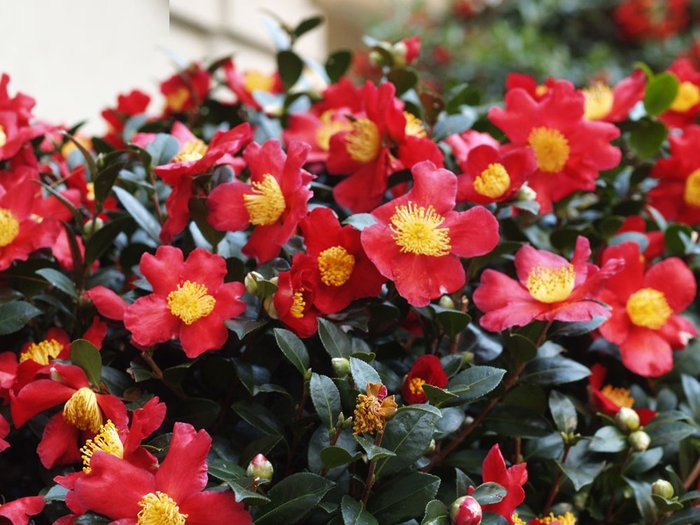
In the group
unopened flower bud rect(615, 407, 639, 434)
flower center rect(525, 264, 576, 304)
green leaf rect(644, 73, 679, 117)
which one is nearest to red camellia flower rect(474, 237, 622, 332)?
flower center rect(525, 264, 576, 304)

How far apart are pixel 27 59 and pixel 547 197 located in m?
1.10

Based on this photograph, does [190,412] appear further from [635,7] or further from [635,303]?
[635,7]

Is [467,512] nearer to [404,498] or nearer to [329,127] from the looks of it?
[404,498]

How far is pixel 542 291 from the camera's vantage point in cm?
68

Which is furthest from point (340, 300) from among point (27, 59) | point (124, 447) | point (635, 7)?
point (635, 7)

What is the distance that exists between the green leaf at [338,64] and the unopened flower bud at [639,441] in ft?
2.22

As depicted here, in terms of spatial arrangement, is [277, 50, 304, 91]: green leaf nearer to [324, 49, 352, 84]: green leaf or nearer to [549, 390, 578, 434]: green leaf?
[324, 49, 352, 84]: green leaf

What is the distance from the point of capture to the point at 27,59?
141 cm

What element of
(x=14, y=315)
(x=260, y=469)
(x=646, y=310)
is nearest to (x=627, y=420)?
(x=646, y=310)

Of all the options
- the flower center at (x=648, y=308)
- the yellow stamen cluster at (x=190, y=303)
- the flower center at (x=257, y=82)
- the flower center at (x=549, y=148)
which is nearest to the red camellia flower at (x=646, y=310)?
the flower center at (x=648, y=308)

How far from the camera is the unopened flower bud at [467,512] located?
0.52 metres

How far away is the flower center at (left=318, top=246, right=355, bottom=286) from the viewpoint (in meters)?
0.64

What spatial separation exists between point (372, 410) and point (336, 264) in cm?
16

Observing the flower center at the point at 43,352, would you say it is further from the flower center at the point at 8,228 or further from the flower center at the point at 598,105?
the flower center at the point at 598,105
